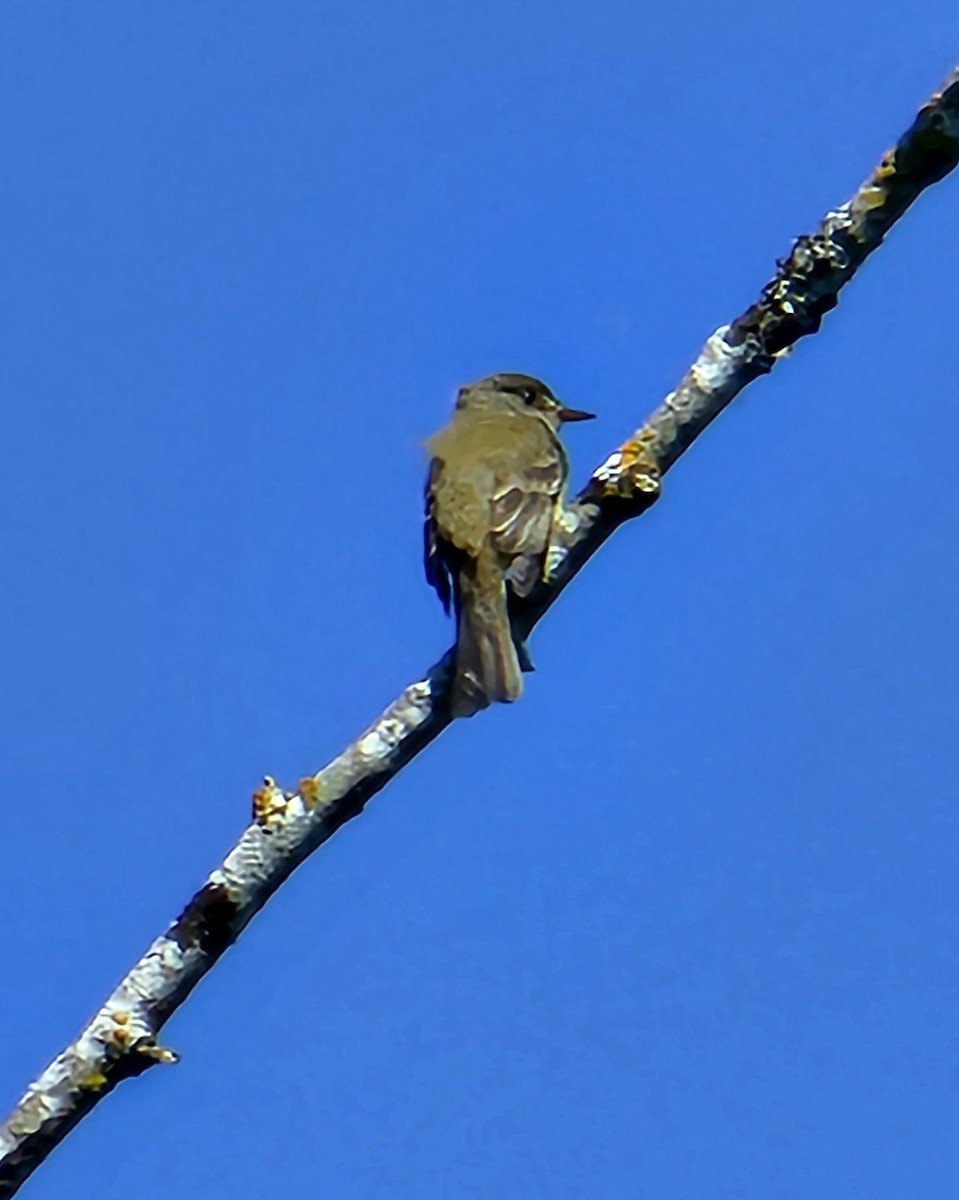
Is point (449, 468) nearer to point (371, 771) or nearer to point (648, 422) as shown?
point (648, 422)

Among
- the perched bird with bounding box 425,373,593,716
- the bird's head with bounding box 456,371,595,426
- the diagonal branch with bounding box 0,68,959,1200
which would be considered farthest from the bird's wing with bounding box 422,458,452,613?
the diagonal branch with bounding box 0,68,959,1200

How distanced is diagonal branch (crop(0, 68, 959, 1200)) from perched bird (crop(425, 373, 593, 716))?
0.39 metres

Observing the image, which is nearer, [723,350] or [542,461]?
[723,350]

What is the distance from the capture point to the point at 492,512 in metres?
6.89

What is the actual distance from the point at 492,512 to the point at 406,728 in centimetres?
299

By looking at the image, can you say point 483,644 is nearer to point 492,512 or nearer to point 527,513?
point 527,513

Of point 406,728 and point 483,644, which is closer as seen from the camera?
point 406,728

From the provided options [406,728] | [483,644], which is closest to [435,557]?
[483,644]

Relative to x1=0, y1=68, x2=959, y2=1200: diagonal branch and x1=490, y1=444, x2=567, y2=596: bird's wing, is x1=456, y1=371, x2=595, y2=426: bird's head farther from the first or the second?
x1=0, y1=68, x2=959, y2=1200: diagonal branch

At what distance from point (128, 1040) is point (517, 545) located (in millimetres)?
3050

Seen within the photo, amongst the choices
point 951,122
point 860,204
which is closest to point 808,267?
point 860,204

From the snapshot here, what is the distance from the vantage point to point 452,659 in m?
5.03

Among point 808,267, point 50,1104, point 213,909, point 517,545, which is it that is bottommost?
point 50,1104

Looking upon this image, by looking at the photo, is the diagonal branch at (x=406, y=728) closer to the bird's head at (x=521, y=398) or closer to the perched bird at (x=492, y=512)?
the perched bird at (x=492, y=512)
